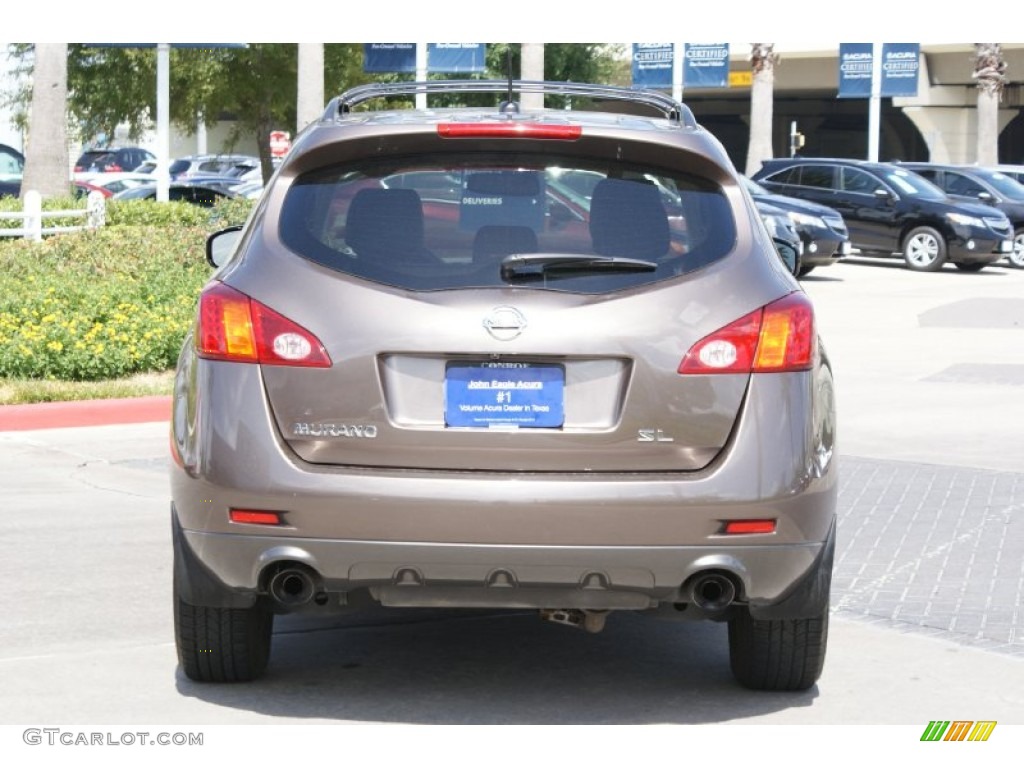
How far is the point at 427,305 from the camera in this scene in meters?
5.08

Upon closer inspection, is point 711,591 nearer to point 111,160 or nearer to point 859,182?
point 859,182

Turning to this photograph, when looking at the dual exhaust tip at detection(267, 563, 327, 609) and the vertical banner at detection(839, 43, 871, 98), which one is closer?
the dual exhaust tip at detection(267, 563, 327, 609)

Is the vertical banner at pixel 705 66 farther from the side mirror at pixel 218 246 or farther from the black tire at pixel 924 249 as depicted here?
the side mirror at pixel 218 246

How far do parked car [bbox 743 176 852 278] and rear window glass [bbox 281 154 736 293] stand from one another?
20998mm

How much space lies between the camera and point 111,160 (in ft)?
178

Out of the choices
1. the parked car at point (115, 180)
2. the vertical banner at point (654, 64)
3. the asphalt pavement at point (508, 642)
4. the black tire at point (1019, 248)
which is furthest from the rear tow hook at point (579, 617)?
the vertical banner at point (654, 64)

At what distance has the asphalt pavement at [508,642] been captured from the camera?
556 cm

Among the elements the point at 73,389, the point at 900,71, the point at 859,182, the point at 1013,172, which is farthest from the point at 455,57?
the point at 73,389

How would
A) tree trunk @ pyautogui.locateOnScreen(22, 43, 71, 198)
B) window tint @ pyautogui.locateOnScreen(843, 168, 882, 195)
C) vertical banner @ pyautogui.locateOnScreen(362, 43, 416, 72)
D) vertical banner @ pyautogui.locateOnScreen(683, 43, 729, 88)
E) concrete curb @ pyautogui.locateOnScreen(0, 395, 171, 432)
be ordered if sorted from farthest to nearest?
1. vertical banner @ pyautogui.locateOnScreen(683, 43, 729, 88)
2. vertical banner @ pyautogui.locateOnScreen(362, 43, 416, 72)
3. window tint @ pyautogui.locateOnScreen(843, 168, 882, 195)
4. tree trunk @ pyautogui.locateOnScreen(22, 43, 71, 198)
5. concrete curb @ pyautogui.locateOnScreen(0, 395, 171, 432)

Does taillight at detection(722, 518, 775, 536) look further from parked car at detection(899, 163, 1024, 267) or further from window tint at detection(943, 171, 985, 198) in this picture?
window tint at detection(943, 171, 985, 198)

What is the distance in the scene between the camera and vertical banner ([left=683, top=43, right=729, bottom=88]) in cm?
5078

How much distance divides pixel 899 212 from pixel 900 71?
78.2 feet
